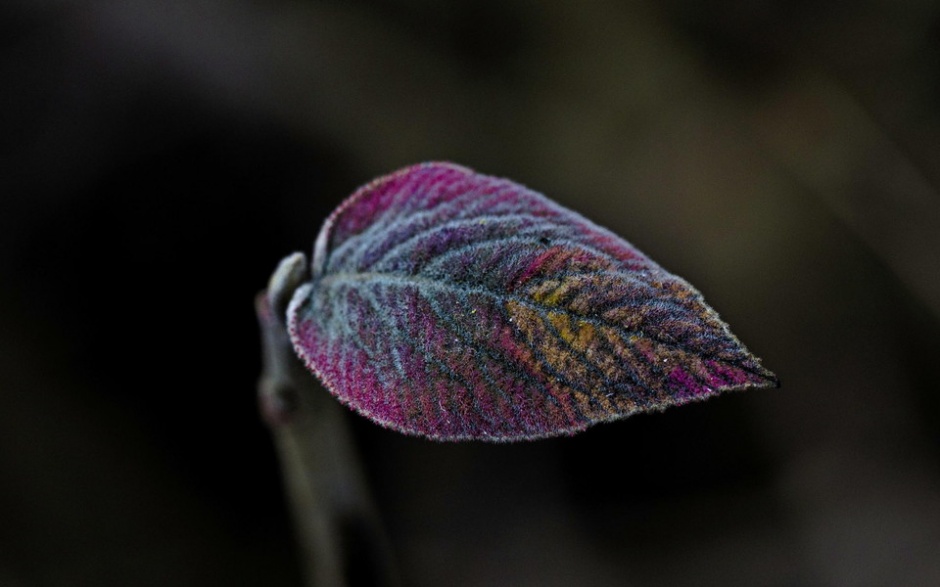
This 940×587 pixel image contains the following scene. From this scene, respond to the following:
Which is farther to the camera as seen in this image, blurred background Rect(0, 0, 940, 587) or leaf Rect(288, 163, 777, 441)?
blurred background Rect(0, 0, 940, 587)

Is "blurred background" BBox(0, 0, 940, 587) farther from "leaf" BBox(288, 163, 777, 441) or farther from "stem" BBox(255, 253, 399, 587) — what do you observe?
"leaf" BBox(288, 163, 777, 441)

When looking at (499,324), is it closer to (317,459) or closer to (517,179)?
(317,459)

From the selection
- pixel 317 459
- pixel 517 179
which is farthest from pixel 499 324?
pixel 517 179

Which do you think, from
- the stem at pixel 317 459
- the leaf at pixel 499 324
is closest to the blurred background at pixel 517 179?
the stem at pixel 317 459

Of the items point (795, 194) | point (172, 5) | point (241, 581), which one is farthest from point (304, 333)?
point (795, 194)

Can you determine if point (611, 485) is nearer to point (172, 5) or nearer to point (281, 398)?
point (281, 398)

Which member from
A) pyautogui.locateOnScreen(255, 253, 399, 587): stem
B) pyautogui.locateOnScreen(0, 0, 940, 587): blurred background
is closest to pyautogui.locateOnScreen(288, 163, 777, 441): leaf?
pyautogui.locateOnScreen(255, 253, 399, 587): stem

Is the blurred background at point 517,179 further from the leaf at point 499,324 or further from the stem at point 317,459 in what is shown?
the leaf at point 499,324
